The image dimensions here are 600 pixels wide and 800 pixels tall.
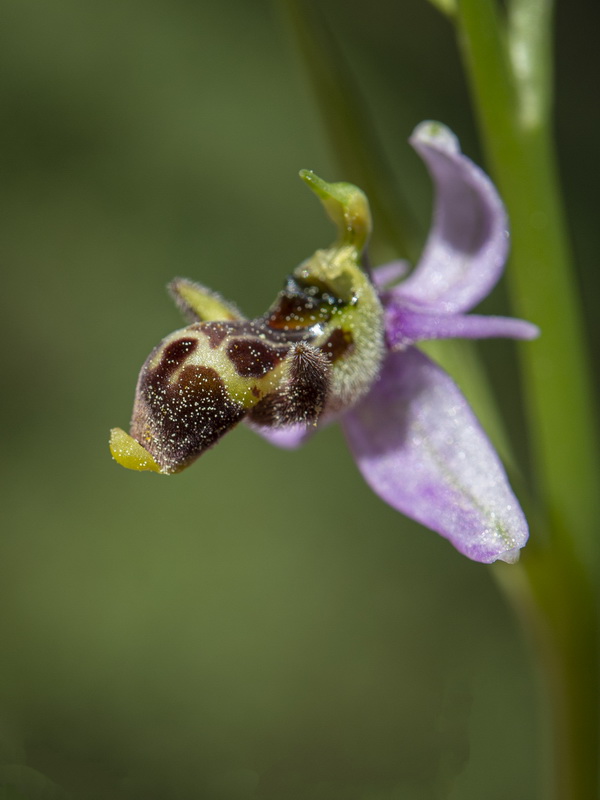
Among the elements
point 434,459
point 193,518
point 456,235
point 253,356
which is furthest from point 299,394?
point 193,518

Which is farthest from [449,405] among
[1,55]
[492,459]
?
[1,55]

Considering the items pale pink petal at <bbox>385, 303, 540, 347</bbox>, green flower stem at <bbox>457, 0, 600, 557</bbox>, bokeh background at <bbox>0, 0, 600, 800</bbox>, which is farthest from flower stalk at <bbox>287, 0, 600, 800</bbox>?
bokeh background at <bbox>0, 0, 600, 800</bbox>

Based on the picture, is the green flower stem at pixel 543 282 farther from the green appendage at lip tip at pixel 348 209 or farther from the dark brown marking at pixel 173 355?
the dark brown marking at pixel 173 355

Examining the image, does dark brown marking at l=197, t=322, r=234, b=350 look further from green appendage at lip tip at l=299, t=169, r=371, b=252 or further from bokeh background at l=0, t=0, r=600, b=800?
bokeh background at l=0, t=0, r=600, b=800

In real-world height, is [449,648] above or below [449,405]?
below

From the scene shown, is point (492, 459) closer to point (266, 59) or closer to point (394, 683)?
point (394, 683)

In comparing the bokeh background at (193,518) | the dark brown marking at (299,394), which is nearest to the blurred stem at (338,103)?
the dark brown marking at (299,394)
